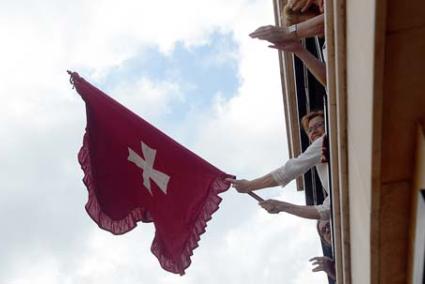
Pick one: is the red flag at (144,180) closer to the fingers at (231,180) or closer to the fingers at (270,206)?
the fingers at (231,180)

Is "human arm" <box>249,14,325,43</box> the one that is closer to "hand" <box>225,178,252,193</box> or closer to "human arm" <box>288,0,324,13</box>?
"human arm" <box>288,0,324,13</box>

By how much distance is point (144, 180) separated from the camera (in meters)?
9.18

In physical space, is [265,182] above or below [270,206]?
above

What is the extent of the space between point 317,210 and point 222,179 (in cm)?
130

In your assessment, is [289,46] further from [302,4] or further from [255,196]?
[255,196]

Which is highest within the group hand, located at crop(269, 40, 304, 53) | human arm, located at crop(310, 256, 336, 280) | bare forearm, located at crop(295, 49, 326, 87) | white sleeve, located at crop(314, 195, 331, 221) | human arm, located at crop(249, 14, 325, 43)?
human arm, located at crop(249, 14, 325, 43)

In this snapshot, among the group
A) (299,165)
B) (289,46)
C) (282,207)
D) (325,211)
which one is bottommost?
(325,211)

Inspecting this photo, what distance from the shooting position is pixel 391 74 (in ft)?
14.2

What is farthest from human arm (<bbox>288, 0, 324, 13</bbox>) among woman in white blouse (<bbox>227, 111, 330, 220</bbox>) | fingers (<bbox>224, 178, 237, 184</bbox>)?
fingers (<bbox>224, 178, 237, 184</bbox>)

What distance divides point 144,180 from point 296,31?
11.6ft

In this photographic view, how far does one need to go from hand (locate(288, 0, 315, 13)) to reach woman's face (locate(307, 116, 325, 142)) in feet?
5.43

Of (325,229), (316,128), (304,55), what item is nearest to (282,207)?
(325,229)

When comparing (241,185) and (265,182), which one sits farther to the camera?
(241,185)

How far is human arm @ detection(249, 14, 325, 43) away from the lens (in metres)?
6.38
